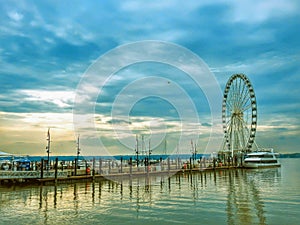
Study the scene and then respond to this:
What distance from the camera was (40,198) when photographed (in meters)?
25.5

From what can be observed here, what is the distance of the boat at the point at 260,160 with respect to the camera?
70.9 meters

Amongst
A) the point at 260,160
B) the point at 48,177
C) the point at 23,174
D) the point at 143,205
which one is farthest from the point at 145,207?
the point at 260,160

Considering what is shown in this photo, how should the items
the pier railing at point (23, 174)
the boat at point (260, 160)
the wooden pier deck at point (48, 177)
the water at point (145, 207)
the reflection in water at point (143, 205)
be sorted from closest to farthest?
1. the water at point (145, 207)
2. the reflection in water at point (143, 205)
3. the pier railing at point (23, 174)
4. the wooden pier deck at point (48, 177)
5. the boat at point (260, 160)

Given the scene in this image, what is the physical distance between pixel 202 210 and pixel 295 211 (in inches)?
218

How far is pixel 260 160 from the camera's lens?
71.8 m

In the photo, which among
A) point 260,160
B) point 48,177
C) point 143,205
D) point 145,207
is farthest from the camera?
point 260,160

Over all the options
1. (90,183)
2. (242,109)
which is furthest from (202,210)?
(242,109)

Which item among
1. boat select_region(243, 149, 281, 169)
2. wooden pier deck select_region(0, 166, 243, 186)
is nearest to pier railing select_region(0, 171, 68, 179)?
wooden pier deck select_region(0, 166, 243, 186)

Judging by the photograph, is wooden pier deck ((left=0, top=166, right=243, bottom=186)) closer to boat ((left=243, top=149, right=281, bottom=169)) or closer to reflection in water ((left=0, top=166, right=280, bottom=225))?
reflection in water ((left=0, top=166, right=280, bottom=225))

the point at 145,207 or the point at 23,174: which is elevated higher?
the point at 23,174

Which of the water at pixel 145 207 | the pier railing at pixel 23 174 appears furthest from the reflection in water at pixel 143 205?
the pier railing at pixel 23 174

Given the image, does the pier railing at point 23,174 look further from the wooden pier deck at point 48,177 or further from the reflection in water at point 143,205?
the reflection in water at point 143,205

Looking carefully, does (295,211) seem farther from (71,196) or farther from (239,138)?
(239,138)

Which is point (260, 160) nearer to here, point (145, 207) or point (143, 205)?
point (143, 205)
